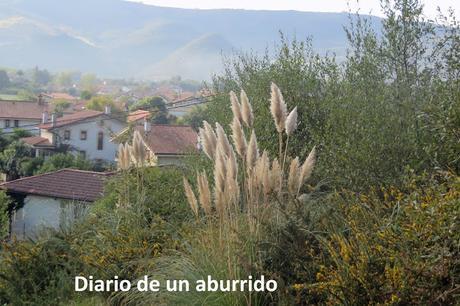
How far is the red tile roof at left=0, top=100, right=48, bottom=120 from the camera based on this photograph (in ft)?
288

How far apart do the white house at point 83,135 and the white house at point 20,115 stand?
13.1 meters

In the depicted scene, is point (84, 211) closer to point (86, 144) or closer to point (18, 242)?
point (18, 242)

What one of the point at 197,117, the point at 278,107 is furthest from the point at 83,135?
the point at 278,107

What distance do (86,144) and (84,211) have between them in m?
64.1

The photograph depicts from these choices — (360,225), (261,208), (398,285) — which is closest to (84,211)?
(261,208)

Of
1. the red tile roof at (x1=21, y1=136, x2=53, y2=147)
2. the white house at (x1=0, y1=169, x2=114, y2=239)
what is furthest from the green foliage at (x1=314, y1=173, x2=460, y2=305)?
the red tile roof at (x1=21, y1=136, x2=53, y2=147)

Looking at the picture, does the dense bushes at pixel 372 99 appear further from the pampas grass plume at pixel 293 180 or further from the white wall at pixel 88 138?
the white wall at pixel 88 138

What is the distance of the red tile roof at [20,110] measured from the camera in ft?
288

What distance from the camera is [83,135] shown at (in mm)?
73125

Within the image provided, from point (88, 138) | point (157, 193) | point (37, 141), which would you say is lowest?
point (88, 138)

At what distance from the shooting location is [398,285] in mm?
5211

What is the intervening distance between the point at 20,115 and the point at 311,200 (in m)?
84.8

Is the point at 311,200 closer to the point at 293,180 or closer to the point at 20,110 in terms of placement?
the point at 293,180

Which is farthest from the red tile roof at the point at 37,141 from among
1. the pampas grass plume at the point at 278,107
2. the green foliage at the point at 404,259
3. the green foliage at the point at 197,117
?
the green foliage at the point at 404,259
